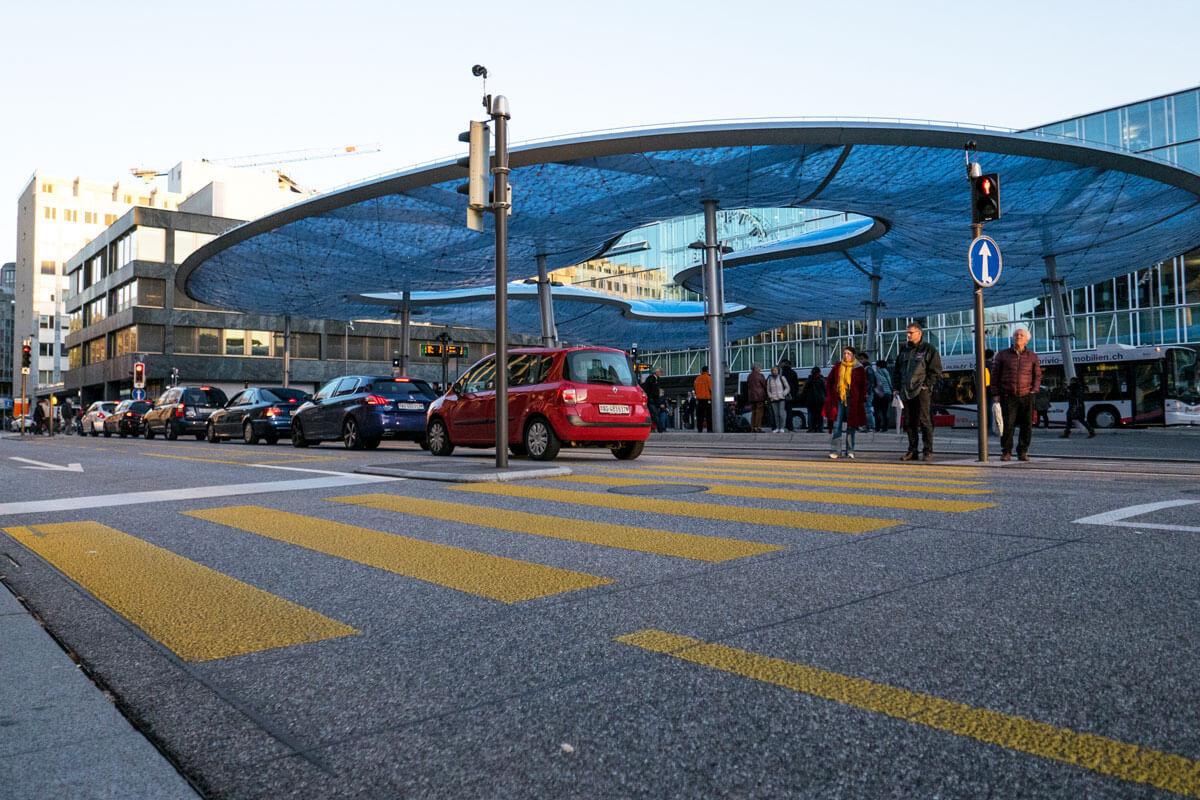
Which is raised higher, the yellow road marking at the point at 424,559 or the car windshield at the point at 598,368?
the car windshield at the point at 598,368

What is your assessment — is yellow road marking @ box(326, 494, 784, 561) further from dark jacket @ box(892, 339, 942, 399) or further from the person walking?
the person walking

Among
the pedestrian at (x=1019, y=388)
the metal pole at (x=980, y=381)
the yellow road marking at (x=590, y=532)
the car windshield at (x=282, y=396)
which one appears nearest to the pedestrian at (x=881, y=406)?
the pedestrian at (x=1019, y=388)

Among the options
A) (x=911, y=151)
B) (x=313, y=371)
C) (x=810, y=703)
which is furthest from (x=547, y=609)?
(x=313, y=371)

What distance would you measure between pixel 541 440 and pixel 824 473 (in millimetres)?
4223

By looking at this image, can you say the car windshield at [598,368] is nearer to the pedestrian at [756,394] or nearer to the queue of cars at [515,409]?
the queue of cars at [515,409]

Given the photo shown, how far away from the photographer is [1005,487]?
7.63 meters

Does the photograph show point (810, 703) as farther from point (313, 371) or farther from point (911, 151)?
point (313, 371)

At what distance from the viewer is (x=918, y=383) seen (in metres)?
11.8

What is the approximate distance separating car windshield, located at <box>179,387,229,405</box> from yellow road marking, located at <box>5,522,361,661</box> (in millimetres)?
23270

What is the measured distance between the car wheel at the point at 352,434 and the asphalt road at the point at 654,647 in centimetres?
1061

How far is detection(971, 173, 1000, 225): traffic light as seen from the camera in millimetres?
10914

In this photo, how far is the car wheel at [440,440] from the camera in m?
14.2

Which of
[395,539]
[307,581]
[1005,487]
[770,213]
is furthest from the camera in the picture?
[770,213]

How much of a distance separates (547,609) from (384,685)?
944mm
